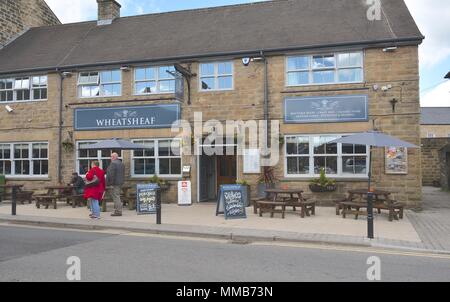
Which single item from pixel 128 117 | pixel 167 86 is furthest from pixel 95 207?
pixel 167 86

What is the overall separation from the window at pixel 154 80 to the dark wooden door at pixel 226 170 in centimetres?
355

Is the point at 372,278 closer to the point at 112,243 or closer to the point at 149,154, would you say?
the point at 112,243

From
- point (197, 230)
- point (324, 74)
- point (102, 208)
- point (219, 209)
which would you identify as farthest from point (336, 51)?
point (102, 208)

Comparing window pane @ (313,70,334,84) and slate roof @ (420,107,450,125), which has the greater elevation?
slate roof @ (420,107,450,125)

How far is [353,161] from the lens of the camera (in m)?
15.5

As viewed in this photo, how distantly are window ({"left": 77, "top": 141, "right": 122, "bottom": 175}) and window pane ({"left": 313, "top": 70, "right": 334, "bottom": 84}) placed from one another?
891 cm

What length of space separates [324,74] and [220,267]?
424 inches

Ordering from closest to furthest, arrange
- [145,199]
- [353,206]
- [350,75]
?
1. [353,206]
2. [145,199]
3. [350,75]

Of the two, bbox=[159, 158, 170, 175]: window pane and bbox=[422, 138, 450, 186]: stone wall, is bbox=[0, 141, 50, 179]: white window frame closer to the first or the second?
bbox=[159, 158, 170, 175]: window pane

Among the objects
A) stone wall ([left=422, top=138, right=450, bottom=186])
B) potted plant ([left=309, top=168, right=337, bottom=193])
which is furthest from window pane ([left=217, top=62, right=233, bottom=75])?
stone wall ([left=422, top=138, right=450, bottom=186])

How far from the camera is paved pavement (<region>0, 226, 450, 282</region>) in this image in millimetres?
6422

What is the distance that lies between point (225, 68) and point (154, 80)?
2965 millimetres

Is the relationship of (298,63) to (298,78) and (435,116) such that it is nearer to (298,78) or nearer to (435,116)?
(298,78)

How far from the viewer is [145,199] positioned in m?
13.8
